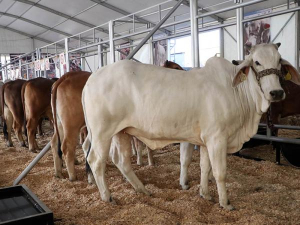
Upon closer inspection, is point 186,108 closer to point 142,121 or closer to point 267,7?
point 142,121

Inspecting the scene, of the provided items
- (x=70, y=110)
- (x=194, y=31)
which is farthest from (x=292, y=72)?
(x=70, y=110)

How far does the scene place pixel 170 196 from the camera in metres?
3.10

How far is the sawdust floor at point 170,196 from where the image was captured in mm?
2539

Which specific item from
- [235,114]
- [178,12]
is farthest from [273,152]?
[178,12]

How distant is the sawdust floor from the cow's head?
1.00 meters

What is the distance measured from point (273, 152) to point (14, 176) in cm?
418

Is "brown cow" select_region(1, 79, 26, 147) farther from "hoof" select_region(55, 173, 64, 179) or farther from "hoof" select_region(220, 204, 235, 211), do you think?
"hoof" select_region(220, 204, 235, 211)

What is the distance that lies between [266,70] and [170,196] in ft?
5.09

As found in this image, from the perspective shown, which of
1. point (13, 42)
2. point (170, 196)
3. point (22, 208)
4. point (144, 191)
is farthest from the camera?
point (13, 42)

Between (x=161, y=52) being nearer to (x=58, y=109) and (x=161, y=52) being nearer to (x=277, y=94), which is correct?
(x=58, y=109)

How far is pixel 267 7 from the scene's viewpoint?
34.2 ft

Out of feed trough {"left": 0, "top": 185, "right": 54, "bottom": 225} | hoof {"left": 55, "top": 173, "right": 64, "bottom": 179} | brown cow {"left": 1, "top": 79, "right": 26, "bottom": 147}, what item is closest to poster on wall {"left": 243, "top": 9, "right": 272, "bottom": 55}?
brown cow {"left": 1, "top": 79, "right": 26, "bottom": 147}

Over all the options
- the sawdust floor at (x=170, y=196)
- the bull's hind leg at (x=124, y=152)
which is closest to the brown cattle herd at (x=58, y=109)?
the sawdust floor at (x=170, y=196)

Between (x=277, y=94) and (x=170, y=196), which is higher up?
(x=277, y=94)
